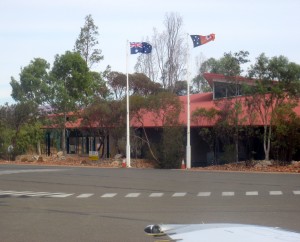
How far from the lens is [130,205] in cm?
1559

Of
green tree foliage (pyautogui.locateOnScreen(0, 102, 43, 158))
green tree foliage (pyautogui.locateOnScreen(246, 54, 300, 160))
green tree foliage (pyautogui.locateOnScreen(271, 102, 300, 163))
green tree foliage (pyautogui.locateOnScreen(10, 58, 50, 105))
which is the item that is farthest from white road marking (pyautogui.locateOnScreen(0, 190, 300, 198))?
green tree foliage (pyautogui.locateOnScreen(10, 58, 50, 105))

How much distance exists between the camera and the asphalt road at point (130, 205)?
11.5 metres

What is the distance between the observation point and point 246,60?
33.6 metres

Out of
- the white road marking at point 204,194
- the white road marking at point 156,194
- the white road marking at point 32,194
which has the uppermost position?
the white road marking at point 204,194

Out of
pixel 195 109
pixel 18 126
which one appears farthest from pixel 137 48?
pixel 18 126

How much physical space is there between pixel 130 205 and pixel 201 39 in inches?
807

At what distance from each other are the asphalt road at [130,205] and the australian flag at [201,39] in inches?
464

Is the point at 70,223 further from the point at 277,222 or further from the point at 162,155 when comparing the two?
the point at 162,155

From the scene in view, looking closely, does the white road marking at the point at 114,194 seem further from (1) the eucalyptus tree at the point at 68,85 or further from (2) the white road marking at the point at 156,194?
(1) the eucalyptus tree at the point at 68,85

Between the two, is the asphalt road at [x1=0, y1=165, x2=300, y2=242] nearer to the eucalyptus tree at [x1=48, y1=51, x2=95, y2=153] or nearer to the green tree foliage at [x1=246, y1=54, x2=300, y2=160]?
the green tree foliage at [x1=246, y1=54, x2=300, y2=160]

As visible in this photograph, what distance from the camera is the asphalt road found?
11.5 metres

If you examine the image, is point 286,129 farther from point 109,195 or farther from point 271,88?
point 109,195

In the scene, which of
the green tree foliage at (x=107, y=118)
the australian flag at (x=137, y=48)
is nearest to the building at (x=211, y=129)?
the green tree foliage at (x=107, y=118)

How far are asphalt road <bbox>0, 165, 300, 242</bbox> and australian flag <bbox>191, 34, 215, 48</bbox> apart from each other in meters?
11.8
